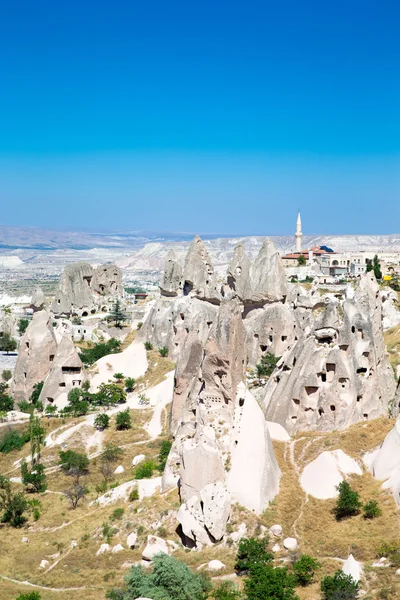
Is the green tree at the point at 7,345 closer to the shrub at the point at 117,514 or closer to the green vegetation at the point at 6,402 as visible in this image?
the green vegetation at the point at 6,402

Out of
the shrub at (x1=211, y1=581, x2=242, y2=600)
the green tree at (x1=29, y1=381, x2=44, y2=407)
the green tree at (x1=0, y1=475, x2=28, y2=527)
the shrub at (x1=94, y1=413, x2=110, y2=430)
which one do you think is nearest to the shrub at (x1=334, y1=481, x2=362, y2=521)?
the shrub at (x1=211, y1=581, x2=242, y2=600)

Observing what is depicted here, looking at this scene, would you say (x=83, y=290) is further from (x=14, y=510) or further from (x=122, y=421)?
(x=14, y=510)

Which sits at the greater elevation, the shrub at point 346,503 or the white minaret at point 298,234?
the white minaret at point 298,234

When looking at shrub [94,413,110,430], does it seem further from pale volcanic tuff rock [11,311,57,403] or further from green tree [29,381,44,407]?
pale volcanic tuff rock [11,311,57,403]

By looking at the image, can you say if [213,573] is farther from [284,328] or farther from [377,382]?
[284,328]

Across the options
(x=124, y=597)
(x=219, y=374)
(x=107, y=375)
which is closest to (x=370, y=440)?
(x=219, y=374)

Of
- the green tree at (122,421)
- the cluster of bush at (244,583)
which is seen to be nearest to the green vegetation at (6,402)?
the green tree at (122,421)
